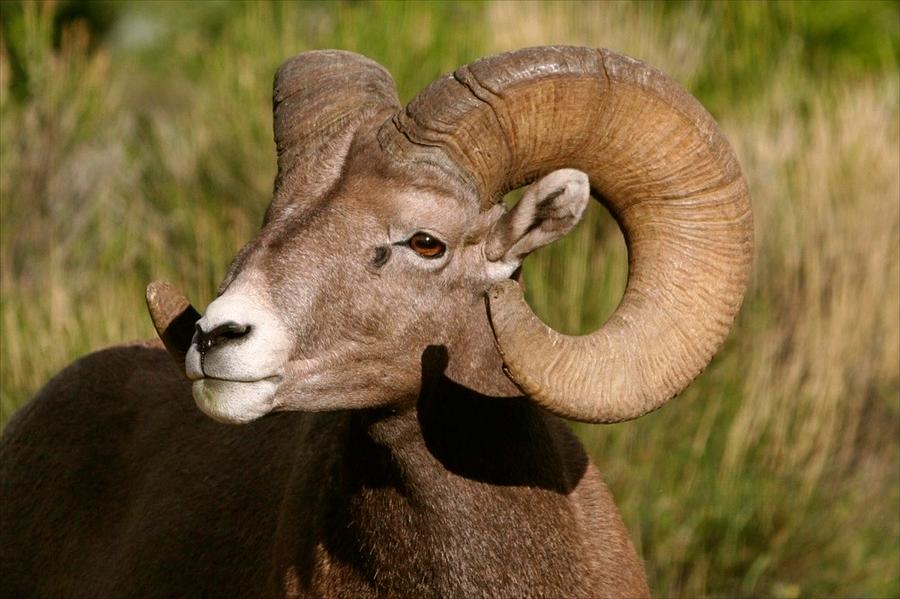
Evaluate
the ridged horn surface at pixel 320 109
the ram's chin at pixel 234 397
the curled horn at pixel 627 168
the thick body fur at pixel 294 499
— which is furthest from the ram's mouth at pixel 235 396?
the curled horn at pixel 627 168

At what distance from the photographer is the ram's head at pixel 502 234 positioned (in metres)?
5.61

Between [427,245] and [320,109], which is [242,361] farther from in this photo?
[320,109]

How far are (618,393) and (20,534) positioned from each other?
3.84m

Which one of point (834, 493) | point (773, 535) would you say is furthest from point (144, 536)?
point (834, 493)

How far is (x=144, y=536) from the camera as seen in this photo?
7461mm

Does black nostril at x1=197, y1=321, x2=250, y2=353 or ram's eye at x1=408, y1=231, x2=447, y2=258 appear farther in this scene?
ram's eye at x1=408, y1=231, x2=447, y2=258

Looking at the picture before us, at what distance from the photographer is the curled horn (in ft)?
18.8

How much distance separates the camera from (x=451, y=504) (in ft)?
19.6

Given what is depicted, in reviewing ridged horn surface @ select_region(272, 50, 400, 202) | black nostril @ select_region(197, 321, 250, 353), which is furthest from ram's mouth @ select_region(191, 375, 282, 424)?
ridged horn surface @ select_region(272, 50, 400, 202)

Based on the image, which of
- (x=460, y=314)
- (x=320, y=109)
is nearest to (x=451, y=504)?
(x=460, y=314)

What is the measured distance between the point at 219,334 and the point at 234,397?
0.25 m

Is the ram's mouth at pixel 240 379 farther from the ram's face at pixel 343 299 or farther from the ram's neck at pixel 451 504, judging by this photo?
the ram's neck at pixel 451 504

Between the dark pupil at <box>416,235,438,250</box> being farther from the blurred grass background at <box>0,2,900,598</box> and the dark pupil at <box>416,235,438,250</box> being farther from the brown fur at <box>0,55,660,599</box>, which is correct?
the blurred grass background at <box>0,2,900,598</box>

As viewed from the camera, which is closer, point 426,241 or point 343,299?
point 343,299
